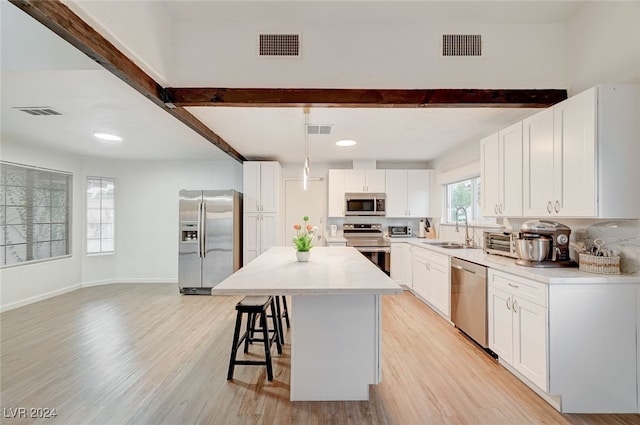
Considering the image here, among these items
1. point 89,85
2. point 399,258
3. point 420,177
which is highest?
point 89,85

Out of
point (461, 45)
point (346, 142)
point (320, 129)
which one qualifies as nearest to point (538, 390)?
point (461, 45)

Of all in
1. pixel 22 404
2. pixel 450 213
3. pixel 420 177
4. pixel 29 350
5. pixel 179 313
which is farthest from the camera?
pixel 420 177

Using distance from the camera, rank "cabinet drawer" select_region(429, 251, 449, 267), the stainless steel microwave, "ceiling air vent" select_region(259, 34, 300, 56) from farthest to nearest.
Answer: the stainless steel microwave < "cabinet drawer" select_region(429, 251, 449, 267) < "ceiling air vent" select_region(259, 34, 300, 56)

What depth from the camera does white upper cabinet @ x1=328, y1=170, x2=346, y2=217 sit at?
18.8 ft

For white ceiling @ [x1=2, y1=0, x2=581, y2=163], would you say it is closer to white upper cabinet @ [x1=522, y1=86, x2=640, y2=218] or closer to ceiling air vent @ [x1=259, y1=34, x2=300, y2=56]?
ceiling air vent @ [x1=259, y1=34, x2=300, y2=56]

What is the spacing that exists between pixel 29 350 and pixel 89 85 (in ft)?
8.35

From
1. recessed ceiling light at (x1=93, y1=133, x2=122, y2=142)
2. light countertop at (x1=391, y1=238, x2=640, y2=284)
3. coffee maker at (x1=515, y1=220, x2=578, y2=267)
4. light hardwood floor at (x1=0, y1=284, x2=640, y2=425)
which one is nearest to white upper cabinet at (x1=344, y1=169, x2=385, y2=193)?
light hardwood floor at (x1=0, y1=284, x2=640, y2=425)

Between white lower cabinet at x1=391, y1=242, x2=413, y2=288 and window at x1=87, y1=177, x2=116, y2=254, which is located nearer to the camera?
white lower cabinet at x1=391, y1=242, x2=413, y2=288

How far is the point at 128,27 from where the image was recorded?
196 cm

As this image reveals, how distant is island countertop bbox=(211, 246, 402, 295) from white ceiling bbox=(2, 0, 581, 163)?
5.00ft

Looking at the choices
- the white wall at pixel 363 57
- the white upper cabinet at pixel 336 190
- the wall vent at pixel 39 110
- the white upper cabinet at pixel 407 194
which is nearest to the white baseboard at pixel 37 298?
the wall vent at pixel 39 110

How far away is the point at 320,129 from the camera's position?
379cm

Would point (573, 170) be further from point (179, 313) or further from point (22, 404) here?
point (179, 313)

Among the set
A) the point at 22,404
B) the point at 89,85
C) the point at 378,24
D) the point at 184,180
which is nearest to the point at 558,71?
the point at 378,24
